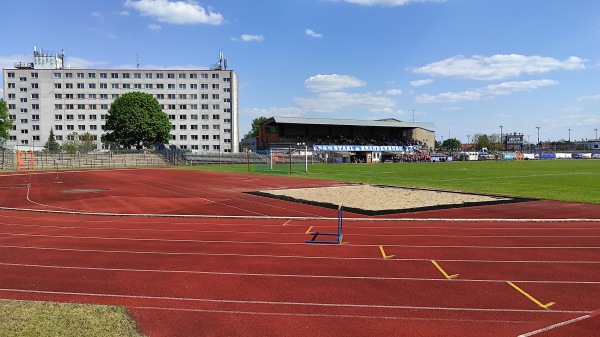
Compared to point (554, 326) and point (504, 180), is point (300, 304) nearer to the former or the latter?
point (554, 326)

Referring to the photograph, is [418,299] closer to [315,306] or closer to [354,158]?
[315,306]

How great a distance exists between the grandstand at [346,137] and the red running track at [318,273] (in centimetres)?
6843

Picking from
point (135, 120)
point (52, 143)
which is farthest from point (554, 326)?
point (52, 143)

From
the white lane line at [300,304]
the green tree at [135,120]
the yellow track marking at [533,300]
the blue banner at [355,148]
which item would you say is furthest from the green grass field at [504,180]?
the green tree at [135,120]

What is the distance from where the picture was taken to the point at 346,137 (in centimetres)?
10362

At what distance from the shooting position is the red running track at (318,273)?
6.00 m

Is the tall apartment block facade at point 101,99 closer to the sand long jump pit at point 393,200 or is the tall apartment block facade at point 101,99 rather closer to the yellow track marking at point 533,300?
the sand long jump pit at point 393,200

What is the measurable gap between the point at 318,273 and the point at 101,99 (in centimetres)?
10298

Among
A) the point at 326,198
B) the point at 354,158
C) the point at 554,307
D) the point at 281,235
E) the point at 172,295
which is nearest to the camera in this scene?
the point at 554,307

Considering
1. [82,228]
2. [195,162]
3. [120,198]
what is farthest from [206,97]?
[82,228]

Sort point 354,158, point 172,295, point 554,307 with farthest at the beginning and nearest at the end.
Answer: point 354,158 < point 172,295 < point 554,307

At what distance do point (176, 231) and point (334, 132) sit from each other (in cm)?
9192

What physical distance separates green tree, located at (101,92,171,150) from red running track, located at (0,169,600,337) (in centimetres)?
6554

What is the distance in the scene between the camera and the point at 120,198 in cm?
2158
